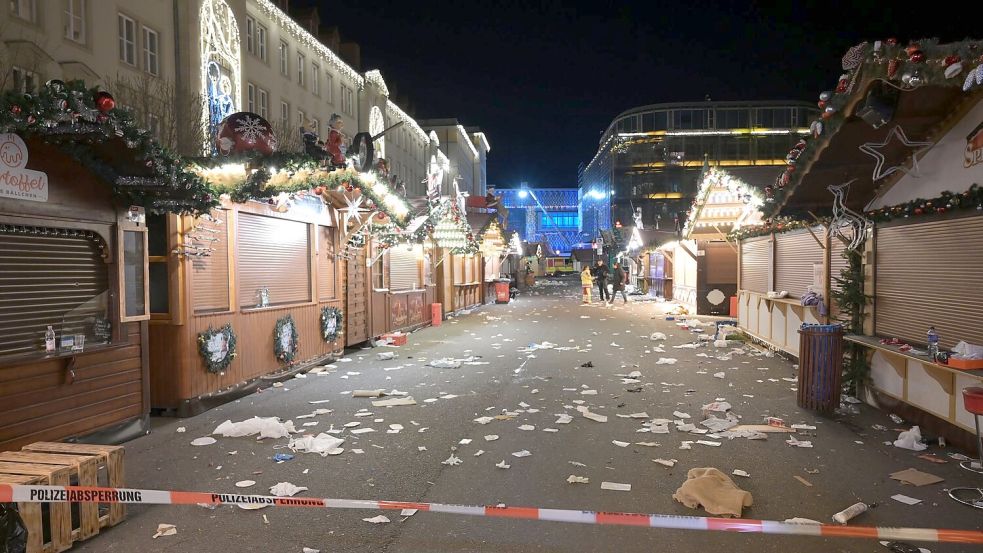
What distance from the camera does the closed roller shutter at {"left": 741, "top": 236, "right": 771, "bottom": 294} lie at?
46.0 ft

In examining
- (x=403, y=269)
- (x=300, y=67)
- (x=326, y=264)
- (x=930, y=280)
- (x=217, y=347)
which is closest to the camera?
(x=930, y=280)

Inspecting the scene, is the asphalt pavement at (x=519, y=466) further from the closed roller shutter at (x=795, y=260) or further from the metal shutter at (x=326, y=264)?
the metal shutter at (x=326, y=264)

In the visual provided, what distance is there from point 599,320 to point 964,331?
1532cm

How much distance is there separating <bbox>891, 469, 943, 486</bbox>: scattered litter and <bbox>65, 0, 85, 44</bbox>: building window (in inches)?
820

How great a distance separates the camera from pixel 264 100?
85.7ft

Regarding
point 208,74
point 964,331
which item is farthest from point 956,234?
point 208,74

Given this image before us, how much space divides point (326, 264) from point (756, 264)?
1110 cm

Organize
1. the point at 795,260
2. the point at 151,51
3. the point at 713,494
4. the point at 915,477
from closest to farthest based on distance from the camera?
the point at 713,494 < the point at 915,477 < the point at 795,260 < the point at 151,51

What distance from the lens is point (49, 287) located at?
622cm

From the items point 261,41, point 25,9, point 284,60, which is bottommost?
point 25,9

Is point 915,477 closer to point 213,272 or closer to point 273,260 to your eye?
point 213,272

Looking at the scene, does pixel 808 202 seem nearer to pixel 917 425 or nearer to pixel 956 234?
pixel 956 234

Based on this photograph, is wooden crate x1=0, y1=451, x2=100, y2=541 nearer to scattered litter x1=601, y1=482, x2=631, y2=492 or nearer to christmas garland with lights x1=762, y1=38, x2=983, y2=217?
scattered litter x1=601, y1=482, x2=631, y2=492

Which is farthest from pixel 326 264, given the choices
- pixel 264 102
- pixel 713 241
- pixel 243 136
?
pixel 264 102
